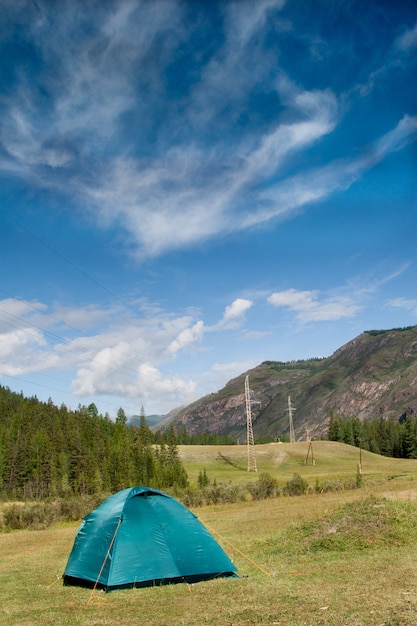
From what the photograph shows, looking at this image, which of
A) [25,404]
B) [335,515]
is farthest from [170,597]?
[25,404]

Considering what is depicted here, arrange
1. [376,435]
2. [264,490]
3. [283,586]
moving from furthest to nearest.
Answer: [376,435], [264,490], [283,586]

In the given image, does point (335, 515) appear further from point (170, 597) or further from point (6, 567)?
point (6, 567)

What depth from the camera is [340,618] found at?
389 inches

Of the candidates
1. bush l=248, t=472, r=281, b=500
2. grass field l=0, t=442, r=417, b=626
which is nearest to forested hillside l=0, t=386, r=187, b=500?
bush l=248, t=472, r=281, b=500

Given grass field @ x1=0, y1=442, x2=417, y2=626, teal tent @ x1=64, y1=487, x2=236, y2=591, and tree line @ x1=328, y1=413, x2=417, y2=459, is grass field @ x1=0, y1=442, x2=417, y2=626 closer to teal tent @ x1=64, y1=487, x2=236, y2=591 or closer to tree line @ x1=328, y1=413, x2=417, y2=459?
teal tent @ x1=64, y1=487, x2=236, y2=591

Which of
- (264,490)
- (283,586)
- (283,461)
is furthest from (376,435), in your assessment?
(283,586)

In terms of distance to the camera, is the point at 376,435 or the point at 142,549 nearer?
the point at 142,549

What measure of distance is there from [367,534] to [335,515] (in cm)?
232

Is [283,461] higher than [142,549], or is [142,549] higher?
[142,549]

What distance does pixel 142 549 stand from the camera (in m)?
15.7

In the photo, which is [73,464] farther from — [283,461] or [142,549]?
[142,549]

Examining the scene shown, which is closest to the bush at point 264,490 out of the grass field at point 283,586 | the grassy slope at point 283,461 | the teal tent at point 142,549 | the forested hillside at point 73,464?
the grass field at point 283,586

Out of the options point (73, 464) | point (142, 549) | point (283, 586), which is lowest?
point (73, 464)

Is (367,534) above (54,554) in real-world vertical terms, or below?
above
